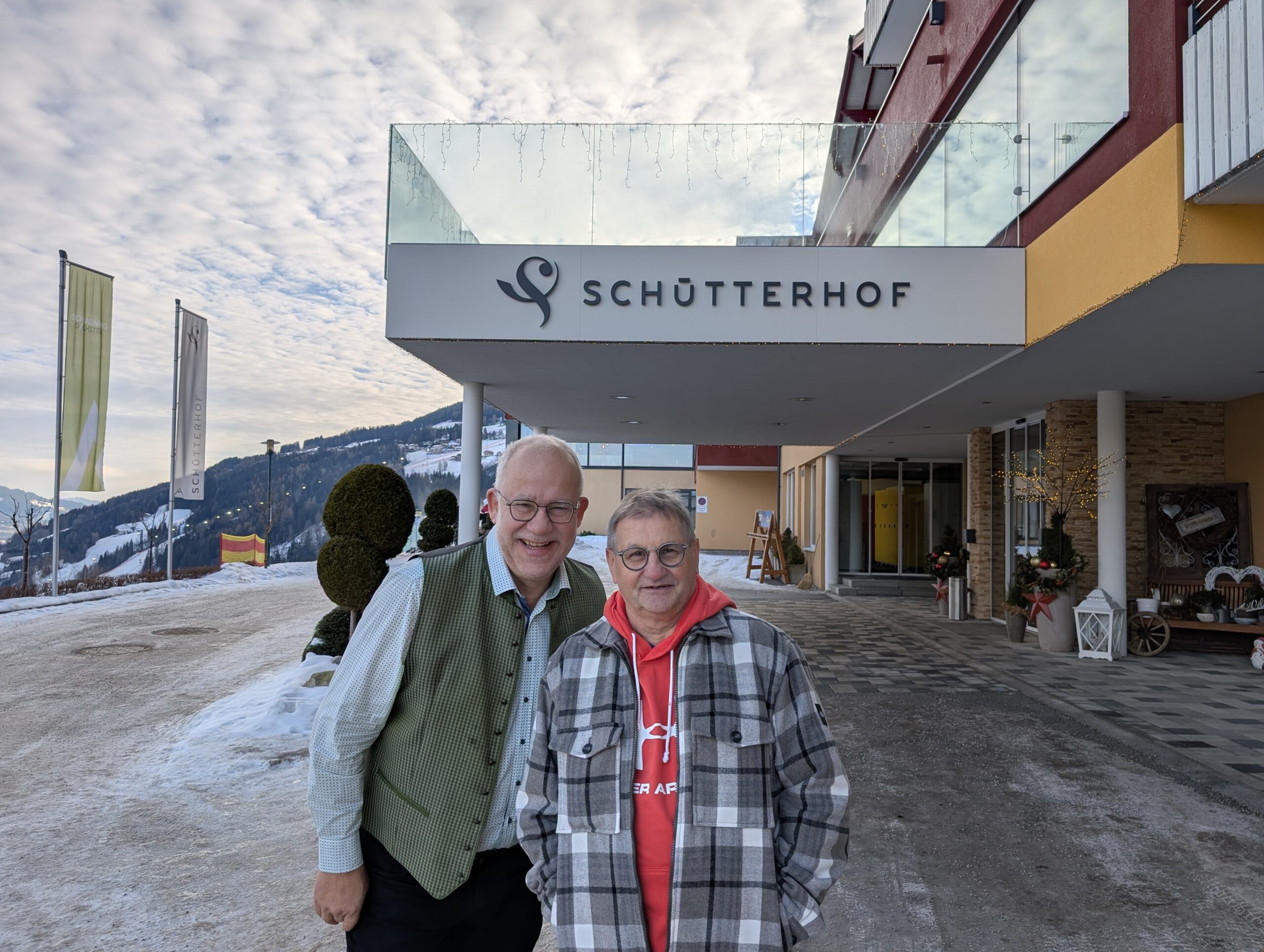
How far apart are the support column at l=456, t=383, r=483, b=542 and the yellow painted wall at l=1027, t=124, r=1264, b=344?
6.32 meters

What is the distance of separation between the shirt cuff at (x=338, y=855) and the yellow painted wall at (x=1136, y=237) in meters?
5.26

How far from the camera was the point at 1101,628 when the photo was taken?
30.3 ft

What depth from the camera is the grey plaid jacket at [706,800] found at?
1.56 meters

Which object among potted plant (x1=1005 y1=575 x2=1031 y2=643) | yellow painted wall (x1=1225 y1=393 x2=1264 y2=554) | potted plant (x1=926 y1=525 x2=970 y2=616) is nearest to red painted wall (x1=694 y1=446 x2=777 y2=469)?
potted plant (x1=926 y1=525 x2=970 y2=616)

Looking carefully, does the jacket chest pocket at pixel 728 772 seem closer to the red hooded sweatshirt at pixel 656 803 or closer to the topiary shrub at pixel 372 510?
the red hooded sweatshirt at pixel 656 803

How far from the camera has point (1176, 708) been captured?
667cm

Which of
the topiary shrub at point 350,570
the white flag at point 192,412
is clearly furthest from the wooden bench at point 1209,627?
the white flag at point 192,412

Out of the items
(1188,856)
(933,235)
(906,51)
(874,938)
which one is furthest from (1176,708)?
(906,51)

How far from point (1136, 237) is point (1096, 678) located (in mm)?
4642

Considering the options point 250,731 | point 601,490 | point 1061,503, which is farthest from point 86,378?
point 601,490

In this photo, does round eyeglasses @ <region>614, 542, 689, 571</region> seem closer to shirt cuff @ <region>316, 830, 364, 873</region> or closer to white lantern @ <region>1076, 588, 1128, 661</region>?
shirt cuff @ <region>316, 830, 364, 873</region>

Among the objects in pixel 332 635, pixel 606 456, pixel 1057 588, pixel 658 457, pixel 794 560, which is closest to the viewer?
pixel 332 635

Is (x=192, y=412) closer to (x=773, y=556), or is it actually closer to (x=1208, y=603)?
(x=773, y=556)

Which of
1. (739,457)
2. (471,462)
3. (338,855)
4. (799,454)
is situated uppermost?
(739,457)
